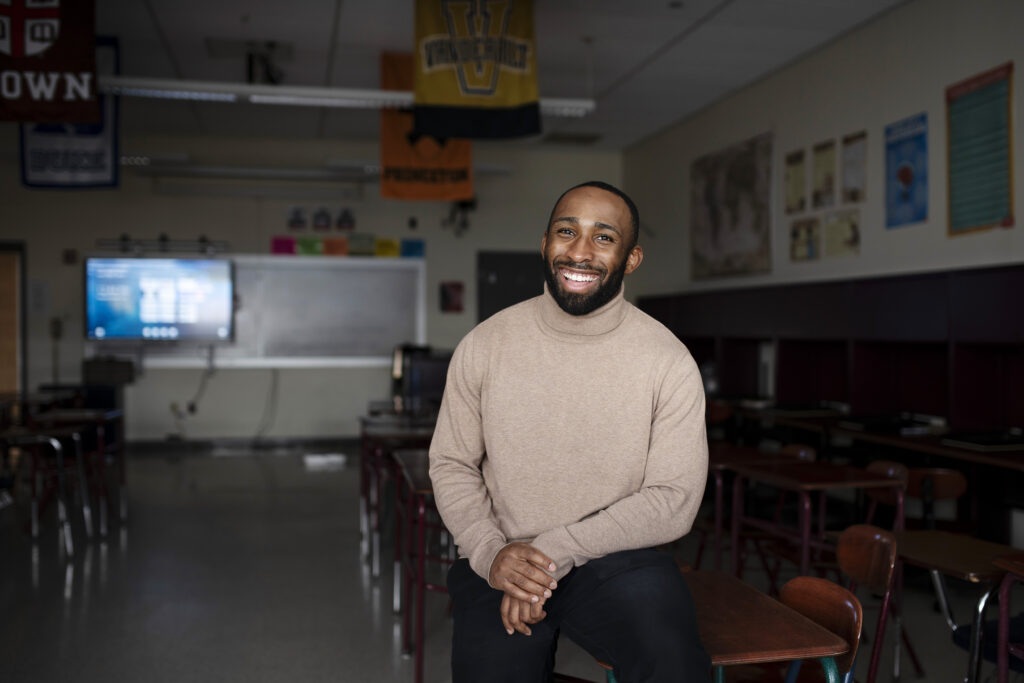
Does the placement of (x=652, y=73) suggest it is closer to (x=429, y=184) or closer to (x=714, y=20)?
(x=714, y=20)

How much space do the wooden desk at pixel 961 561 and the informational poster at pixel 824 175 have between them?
3.20 metres

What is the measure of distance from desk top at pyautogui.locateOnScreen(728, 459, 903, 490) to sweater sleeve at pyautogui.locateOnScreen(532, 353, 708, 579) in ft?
5.54

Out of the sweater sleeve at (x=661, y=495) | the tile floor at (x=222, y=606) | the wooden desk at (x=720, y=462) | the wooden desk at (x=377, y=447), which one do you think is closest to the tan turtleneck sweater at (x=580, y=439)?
the sweater sleeve at (x=661, y=495)

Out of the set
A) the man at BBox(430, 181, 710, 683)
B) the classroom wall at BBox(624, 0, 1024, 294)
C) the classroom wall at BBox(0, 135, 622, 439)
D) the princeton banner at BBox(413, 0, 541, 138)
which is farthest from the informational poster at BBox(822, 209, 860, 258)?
the man at BBox(430, 181, 710, 683)

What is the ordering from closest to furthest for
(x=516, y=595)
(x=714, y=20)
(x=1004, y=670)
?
(x=516, y=595), (x=1004, y=670), (x=714, y=20)

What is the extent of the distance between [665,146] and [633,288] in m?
1.59

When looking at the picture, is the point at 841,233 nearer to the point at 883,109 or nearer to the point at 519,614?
the point at 883,109

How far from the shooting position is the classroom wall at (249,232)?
835 cm

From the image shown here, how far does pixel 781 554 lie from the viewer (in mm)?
3359

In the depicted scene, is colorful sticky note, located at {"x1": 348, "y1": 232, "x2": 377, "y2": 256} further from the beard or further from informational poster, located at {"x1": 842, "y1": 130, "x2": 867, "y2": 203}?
the beard

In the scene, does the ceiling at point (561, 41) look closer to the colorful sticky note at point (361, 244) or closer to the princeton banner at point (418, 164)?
the princeton banner at point (418, 164)

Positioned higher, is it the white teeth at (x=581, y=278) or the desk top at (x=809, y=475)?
the white teeth at (x=581, y=278)

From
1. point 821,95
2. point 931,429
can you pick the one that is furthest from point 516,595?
point 821,95

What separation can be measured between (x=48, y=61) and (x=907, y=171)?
468 centimetres
